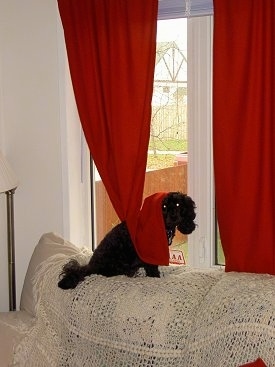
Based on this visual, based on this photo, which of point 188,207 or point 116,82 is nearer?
point 188,207

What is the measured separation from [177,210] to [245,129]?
0.39 metres

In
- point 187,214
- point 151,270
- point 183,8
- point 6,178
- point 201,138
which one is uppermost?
point 183,8

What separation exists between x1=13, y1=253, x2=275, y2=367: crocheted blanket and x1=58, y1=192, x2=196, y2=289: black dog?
0.04 m

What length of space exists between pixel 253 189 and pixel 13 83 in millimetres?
1337

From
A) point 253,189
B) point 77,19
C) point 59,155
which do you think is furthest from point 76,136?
point 253,189

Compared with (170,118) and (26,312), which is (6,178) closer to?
(26,312)

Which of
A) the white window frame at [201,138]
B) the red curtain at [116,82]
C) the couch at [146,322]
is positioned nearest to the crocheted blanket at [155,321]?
the couch at [146,322]

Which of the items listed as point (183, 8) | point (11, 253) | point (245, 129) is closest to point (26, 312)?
point (11, 253)

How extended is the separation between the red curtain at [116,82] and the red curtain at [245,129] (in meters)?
0.32

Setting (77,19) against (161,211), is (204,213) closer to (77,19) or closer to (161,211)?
(161,211)

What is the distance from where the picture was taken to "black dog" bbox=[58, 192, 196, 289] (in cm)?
225

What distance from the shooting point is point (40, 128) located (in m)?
2.90

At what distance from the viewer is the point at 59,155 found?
2.88 meters

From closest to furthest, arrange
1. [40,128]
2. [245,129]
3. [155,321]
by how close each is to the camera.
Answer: [155,321] < [245,129] < [40,128]
